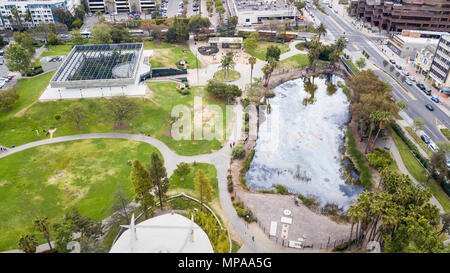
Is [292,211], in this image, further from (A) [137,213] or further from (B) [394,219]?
(A) [137,213]

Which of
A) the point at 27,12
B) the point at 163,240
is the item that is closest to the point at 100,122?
the point at 163,240

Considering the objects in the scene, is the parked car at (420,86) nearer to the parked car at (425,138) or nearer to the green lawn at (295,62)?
the parked car at (425,138)

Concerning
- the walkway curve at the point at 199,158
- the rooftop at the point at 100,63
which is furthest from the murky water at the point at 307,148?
the rooftop at the point at 100,63

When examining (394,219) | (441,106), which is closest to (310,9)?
(441,106)

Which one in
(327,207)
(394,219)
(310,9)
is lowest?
(327,207)

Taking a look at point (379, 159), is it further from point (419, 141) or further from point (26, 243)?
point (26, 243)

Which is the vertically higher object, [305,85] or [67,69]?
[67,69]
